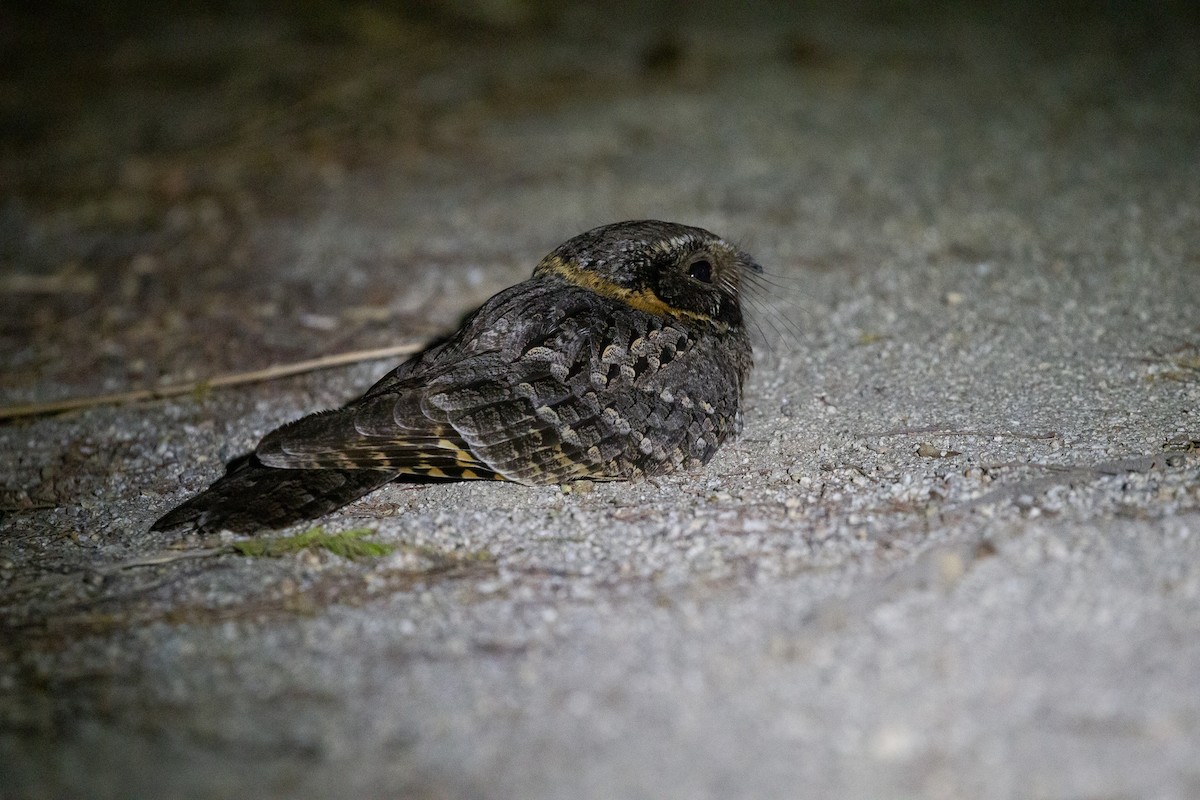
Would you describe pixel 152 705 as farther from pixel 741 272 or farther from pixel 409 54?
pixel 409 54

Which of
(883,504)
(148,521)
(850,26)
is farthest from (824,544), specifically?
(850,26)

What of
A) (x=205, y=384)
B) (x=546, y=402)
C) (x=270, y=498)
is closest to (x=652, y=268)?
(x=546, y=402)

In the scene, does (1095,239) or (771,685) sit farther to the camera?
(1095,239)

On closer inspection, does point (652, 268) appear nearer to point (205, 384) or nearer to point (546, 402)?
point (546, 402)

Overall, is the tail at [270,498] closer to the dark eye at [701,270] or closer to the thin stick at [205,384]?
the thin stick at [205,384]

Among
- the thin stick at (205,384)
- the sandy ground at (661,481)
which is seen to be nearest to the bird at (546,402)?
the sandy ground at (661,481)

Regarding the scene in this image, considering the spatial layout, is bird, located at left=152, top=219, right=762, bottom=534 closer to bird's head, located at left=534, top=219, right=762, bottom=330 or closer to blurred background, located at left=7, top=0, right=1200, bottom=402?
bird's head, located at left=534, top=219, right=762, bottom=330

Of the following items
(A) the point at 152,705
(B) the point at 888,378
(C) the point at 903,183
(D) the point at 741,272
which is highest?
(C) the point at 903,183

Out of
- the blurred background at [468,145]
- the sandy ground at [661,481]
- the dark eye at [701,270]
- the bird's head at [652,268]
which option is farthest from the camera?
the blurred background at [468,145]
